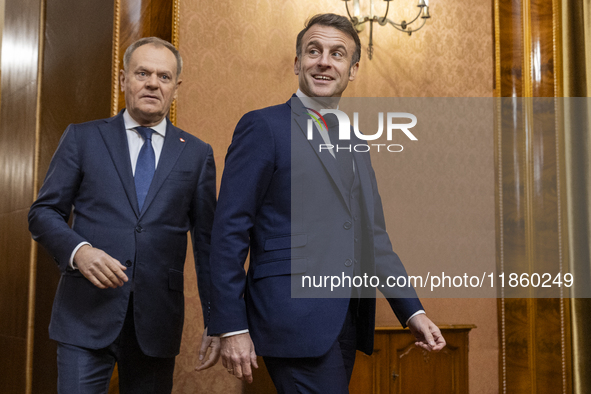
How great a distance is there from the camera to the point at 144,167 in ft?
5.63

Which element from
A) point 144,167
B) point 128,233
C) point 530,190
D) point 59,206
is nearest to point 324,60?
point 144,167

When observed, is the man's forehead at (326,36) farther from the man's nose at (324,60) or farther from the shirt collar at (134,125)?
the shirt collar at (134,125)

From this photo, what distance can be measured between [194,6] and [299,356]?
8.57 ft

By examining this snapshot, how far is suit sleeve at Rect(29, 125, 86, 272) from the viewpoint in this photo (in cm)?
151

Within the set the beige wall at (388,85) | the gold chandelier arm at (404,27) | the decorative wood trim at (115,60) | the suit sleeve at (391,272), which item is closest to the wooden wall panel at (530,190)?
the beige wall at (388,85)

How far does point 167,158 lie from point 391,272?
0.81 meters

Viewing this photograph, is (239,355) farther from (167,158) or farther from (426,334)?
(167,158)

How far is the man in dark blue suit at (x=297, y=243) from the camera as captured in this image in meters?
1.34

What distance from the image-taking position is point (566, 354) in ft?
11.8

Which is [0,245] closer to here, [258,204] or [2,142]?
[2,142]

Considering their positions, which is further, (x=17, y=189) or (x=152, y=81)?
(x=17, y=189)

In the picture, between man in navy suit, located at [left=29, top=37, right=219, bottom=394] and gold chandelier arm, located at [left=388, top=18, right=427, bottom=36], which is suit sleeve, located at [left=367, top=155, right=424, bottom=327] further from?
gold chandelier arm, located at [left=388, top=18, right=427, bottom=36]

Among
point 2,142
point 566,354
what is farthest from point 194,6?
point 566,354

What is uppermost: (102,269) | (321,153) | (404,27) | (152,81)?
(404,27)
